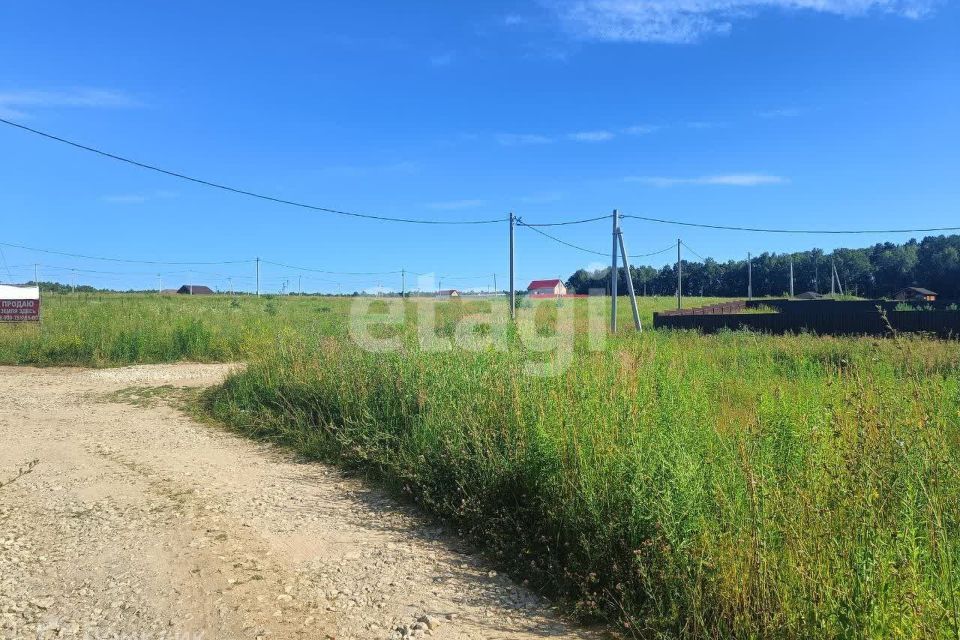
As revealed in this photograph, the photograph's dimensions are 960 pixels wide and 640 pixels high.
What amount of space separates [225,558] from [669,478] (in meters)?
2.99

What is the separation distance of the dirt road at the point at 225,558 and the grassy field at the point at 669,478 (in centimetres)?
→ 43

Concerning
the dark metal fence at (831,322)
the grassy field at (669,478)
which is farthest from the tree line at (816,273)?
the grassy field at (669,478)

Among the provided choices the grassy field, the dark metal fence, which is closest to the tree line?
the dark metal fence

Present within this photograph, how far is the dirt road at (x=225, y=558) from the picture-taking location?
3219 millimetres

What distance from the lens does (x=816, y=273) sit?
7669 cm

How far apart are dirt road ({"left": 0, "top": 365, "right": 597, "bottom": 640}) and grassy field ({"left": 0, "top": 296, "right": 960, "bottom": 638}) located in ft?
1.41

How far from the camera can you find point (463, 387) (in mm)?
6098

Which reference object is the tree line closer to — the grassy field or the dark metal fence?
the dark metal fence

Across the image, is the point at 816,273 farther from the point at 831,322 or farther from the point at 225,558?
the point at 225,558

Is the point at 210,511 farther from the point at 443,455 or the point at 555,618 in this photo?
the point at 555,618

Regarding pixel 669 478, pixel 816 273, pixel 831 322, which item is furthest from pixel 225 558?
pixel 816 273

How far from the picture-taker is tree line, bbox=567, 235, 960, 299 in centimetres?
6612

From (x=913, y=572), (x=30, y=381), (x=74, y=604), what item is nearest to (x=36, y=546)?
(x=74, y=604)

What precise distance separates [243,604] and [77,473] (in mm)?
3678
